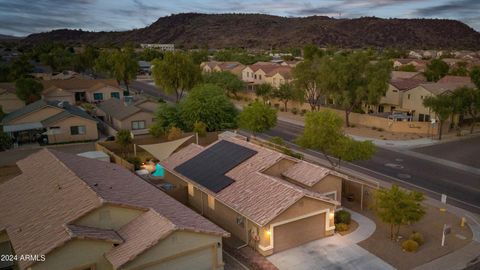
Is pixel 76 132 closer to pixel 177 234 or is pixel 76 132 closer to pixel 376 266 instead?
pixel 177 234

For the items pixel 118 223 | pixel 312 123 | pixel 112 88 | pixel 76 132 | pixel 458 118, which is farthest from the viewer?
pixel 112 88

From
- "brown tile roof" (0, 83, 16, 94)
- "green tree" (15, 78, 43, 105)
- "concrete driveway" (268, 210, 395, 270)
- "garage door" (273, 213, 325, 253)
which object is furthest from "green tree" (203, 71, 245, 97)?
"concrete driveway" (268, 210, 395, 270)

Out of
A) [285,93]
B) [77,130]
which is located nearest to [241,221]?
[77,130]

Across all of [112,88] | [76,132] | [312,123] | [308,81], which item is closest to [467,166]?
[312,123]

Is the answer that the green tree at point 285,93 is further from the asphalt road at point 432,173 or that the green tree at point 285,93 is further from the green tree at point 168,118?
the green tree at point 168,118

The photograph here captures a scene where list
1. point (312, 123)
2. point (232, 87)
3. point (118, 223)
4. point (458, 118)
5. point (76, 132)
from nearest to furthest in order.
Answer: point (118, 223)
point (312, 123)
point (76, 132)
point (458, 118)
point (232, 87)

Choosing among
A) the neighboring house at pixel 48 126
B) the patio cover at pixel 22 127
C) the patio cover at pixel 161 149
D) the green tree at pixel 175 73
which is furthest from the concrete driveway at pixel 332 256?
the green tree at pixel 175 73
